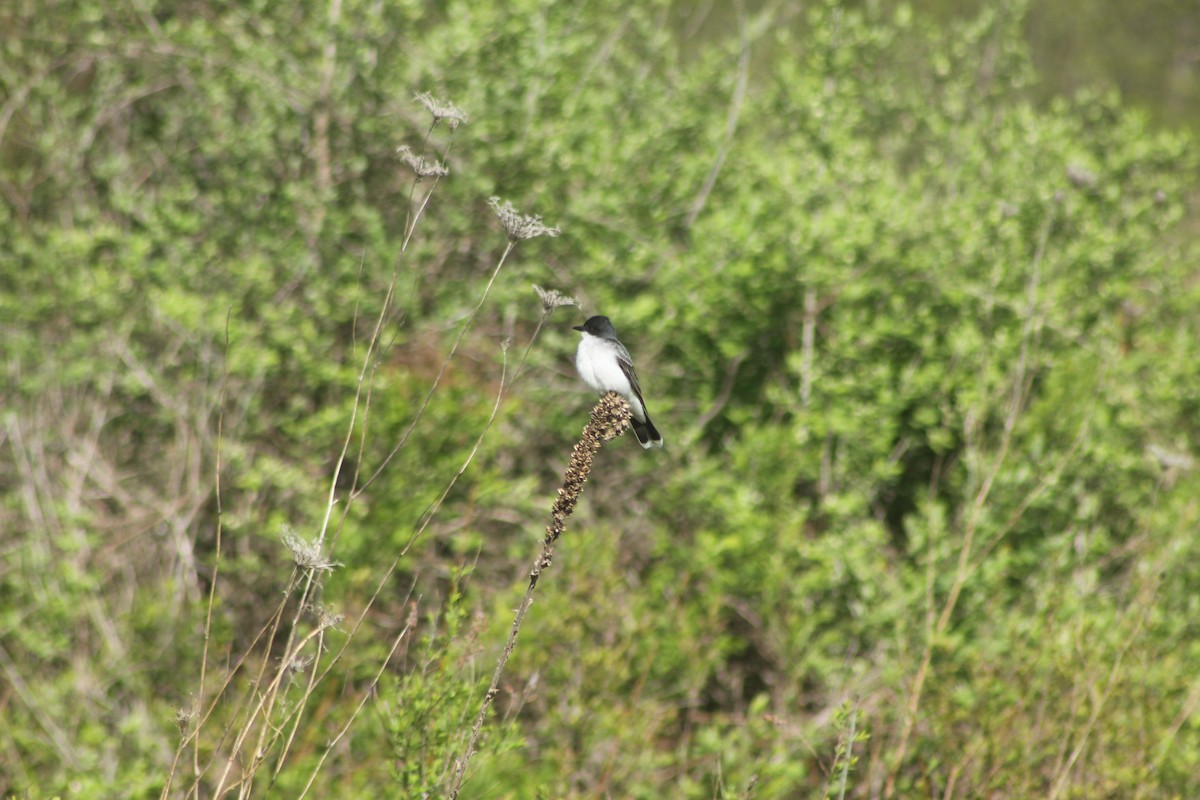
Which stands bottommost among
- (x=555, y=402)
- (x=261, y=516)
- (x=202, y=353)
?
(x=261, y=516)

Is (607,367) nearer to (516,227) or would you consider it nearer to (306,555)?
(516,227)

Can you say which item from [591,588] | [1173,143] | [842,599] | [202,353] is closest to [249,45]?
[202,353]

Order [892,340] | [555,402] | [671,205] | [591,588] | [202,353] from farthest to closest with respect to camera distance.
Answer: [671,205], [555,402], [892,340], [202,353], [591,588]

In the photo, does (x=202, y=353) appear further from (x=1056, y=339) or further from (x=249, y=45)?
(x=1056, y=339)

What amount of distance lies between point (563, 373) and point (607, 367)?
2570 millimetres

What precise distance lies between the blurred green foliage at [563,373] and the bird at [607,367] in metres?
0.58

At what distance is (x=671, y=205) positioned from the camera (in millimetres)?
7438

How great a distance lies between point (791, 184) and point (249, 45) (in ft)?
11.8

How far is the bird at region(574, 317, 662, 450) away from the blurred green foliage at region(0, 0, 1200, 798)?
580 millimetres

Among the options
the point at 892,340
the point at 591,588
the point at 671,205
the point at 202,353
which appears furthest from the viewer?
the point at 671,205

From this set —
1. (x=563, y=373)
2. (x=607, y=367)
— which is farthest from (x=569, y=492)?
(x=563, y=373)

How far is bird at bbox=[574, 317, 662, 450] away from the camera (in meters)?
4.41

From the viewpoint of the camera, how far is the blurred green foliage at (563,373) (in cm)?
529

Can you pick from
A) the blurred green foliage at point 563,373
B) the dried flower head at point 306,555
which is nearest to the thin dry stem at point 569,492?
the dried flower head at point 306,555
